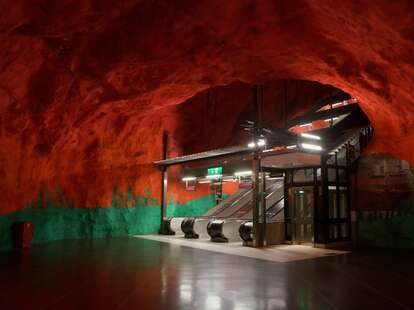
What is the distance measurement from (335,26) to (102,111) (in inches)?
368

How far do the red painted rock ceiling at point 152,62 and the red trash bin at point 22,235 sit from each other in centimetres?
70

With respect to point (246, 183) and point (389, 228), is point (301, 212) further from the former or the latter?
point (246, 183)

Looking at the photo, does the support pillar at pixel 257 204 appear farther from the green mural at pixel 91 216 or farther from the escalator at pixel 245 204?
the green mural at pixel 91 216

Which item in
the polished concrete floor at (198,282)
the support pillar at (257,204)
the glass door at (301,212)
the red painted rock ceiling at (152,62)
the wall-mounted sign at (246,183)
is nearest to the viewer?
the polished concrete floor at (198,282)

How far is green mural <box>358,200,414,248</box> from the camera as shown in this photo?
12.1 metres

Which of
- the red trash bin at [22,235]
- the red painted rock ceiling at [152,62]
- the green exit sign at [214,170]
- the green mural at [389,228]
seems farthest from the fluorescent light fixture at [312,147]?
the red trash bin at [22,235]

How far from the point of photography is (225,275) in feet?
23.6

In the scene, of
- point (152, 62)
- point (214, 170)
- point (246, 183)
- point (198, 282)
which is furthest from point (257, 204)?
point (198, 282)

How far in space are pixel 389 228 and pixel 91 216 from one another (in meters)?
12.0

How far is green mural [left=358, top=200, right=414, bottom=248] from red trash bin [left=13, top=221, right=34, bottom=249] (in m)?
11.9

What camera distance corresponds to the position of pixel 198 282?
255 inches

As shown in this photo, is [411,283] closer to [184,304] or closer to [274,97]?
[184,304]

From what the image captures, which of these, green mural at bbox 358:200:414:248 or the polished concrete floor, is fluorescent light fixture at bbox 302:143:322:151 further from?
the polished concrete floor

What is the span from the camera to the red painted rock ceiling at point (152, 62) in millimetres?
7355
